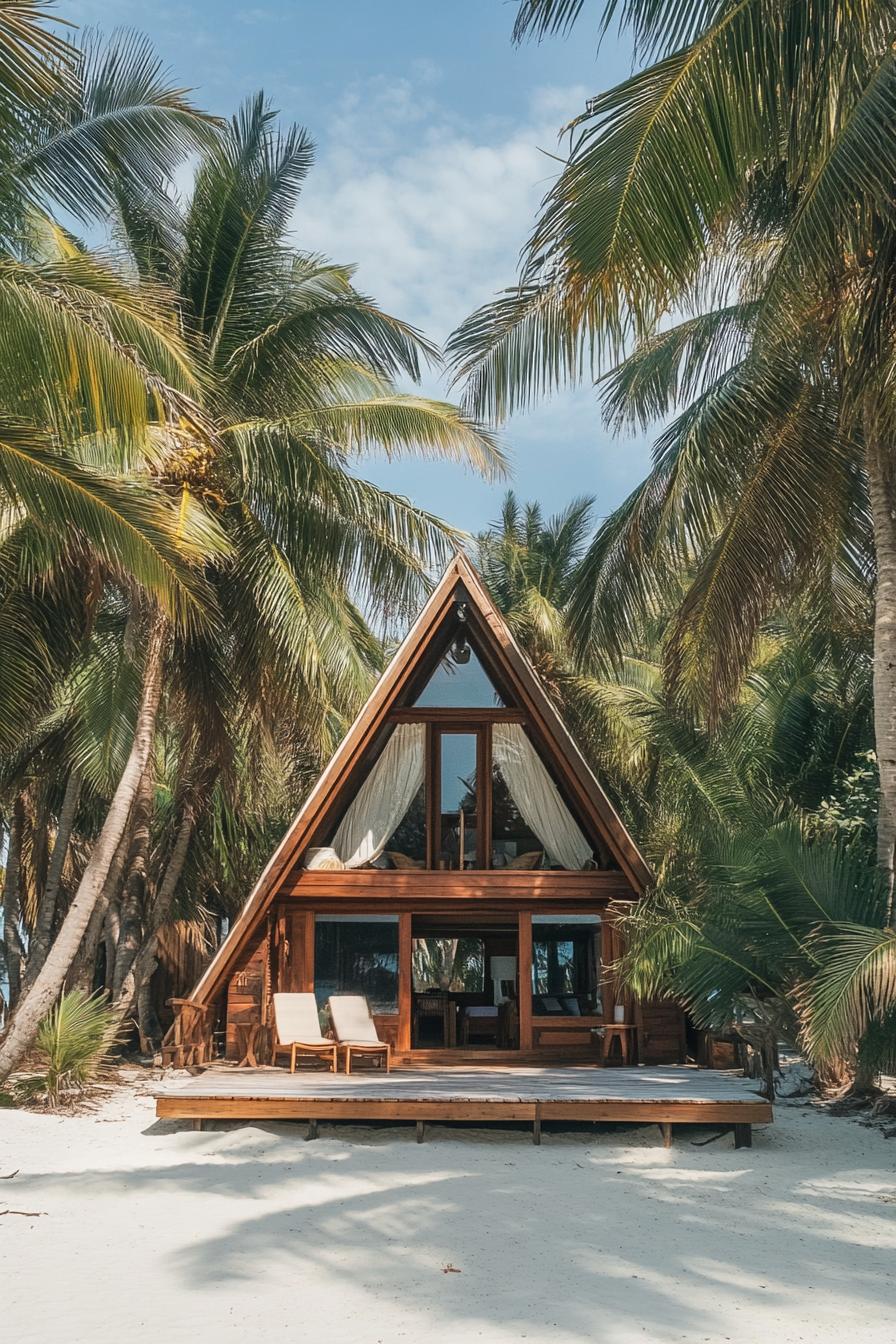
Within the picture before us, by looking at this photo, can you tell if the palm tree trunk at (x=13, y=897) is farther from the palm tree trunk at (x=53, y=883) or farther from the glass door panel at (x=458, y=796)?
the glass door panel at (x=458, y=796)

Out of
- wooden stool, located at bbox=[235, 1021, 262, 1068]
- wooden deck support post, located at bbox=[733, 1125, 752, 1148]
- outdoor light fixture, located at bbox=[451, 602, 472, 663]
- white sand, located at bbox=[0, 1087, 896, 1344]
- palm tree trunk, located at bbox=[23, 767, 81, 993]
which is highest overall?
outdoor light fixture, located at bbox=[451, 602, 472, 663]

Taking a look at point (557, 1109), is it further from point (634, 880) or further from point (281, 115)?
Answer: point (281, 115)

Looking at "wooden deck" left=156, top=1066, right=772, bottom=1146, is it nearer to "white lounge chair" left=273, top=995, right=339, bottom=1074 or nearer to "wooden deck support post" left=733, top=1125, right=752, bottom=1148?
"wooden deck support post" left=733, top=1125, right=752, bottom=1148

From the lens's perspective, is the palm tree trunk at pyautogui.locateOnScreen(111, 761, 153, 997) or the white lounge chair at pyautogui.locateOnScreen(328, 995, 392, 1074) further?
the palm tree trunk at pyautogui.locateOnScreen(111, 761, 153, 997)

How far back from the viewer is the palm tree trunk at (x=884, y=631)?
10133mm

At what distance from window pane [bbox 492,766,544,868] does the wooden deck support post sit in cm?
458

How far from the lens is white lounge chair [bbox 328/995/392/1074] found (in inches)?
447

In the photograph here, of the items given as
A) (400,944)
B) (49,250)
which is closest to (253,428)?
(49,250)

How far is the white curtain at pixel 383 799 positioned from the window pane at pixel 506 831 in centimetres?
88

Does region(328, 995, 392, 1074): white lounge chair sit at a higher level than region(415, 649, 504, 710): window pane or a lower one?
lower

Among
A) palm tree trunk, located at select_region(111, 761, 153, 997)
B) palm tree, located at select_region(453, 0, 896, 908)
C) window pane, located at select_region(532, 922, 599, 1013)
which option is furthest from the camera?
palm tree trunk, located at select_region(111, 761, 153, 997)

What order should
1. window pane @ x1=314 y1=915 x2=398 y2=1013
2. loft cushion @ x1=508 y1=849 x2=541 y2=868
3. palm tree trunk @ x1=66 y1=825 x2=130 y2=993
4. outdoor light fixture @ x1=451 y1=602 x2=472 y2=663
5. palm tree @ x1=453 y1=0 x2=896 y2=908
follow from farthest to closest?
→ palm tree trunk @ x1=66 y1=825 x2=130 y2=993 < outdoor light fixture @ x1=451 y1=602 x2=472 y2=663 < loft cushion @ x1=508 y1=849 x2=541 y2=868 < window pane @ x1=314 y1=915 x2=398 y2=1013 < palm tree @ x1=453 y1=0 x2=896 y2=908

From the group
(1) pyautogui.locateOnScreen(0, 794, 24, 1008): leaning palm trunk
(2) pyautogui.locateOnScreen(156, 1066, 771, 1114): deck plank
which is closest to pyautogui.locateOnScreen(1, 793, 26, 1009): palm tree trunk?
(1) pyautogui.locateOnScreen(0, 794, 24, 1008): leaning palm trunk

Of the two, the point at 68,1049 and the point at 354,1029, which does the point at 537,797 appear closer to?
the point at 354,1029
